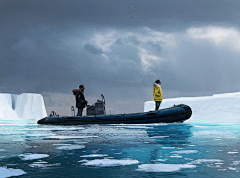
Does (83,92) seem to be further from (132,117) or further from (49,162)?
(49,162)

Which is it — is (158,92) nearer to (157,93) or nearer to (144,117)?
(157,93)

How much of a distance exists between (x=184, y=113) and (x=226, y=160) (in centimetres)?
1096

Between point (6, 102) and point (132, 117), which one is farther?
point (6, 102)

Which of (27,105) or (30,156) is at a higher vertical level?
(27,105)

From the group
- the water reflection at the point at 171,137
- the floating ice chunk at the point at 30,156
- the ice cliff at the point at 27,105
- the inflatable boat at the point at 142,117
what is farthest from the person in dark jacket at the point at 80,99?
the ice cliff at the point at 27,105

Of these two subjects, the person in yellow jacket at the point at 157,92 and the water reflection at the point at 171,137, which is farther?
the person in yellow jacket at the point at 157,92

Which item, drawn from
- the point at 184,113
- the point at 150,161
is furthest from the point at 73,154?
the point at 184,113

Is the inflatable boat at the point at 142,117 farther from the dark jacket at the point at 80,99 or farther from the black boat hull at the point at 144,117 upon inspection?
the dark jacket at the point at 80,99

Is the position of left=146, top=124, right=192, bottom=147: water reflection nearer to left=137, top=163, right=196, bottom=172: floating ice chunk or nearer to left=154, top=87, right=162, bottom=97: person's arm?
left=137, top=163, right=196, bottom=172: floating ice chunk

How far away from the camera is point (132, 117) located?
14.9 metres

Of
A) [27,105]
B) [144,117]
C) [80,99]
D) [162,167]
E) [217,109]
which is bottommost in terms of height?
[162,167]

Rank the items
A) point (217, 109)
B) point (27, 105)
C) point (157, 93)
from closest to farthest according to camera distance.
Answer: point (157, 93) → point (217, 109) → point (27, 105)

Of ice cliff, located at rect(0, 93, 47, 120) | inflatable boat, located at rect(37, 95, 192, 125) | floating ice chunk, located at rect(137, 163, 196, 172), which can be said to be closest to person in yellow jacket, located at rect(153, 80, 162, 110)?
inflatable boat, located at rect(37, 95, 192, 125)

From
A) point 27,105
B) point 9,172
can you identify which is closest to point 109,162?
point 9,172
